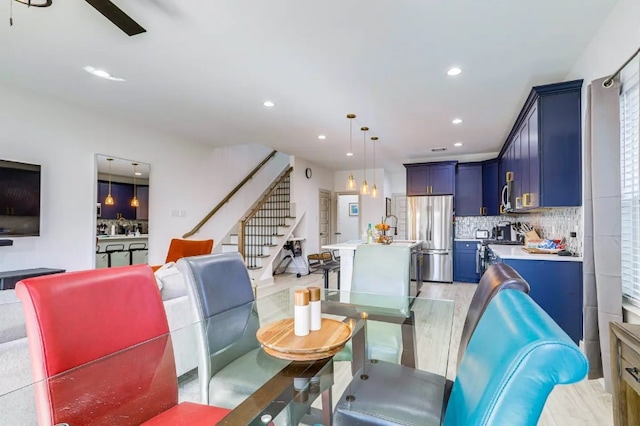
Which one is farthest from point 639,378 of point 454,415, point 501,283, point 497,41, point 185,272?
point 497,41

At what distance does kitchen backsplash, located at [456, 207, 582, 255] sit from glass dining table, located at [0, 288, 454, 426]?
175cm

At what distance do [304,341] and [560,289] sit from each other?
8.96 ft

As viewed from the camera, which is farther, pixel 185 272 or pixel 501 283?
pixel 185 272

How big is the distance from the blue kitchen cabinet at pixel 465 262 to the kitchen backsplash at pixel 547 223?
485mm

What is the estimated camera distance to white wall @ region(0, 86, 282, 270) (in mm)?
3473

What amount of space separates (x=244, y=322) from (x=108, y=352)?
0.83 meters

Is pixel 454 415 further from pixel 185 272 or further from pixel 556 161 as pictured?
pixel 556 161

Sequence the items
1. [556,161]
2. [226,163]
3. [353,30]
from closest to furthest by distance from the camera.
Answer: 1. [353,30]
2. [556,161]
3. [226,163]

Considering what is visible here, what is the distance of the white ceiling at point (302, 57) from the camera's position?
2127 millimetres

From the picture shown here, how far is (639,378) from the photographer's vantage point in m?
1.21

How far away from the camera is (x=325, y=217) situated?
8367mm

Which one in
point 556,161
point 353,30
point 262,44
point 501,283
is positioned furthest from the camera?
point 556,161

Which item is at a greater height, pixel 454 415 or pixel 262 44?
pixel 262 44

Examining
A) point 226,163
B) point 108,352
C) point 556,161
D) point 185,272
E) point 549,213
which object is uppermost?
point 226,163
